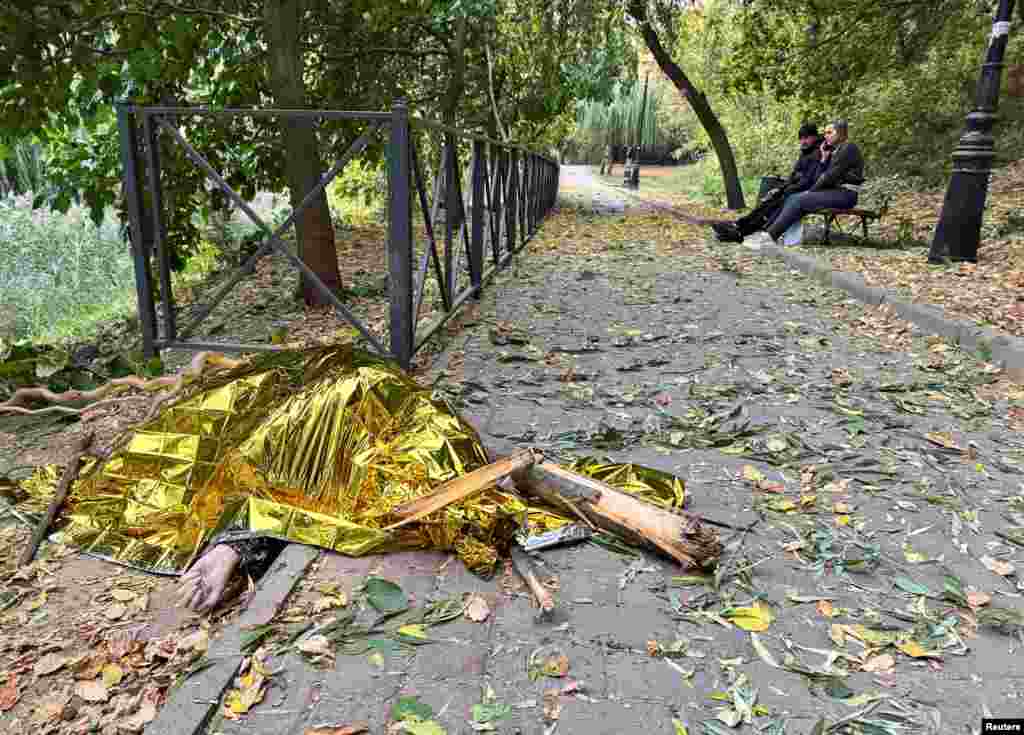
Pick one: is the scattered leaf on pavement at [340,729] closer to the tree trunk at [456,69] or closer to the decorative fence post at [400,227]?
the decorative fence post at [400,227]

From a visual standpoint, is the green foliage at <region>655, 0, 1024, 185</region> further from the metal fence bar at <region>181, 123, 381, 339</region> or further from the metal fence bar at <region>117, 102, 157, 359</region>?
the metal fence bar at <region>117, 102, 157, 359</region>

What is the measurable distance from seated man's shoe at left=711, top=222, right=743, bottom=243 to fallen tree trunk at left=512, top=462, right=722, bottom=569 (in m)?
8.93

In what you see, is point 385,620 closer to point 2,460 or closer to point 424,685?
point 424,685

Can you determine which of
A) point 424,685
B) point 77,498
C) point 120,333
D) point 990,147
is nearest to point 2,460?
point 77,498

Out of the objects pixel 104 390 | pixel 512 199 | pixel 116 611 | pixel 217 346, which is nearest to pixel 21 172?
pixel 512 199

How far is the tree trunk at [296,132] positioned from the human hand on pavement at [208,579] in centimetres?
375

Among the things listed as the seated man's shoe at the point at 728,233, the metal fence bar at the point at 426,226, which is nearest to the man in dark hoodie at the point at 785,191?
the seated man's shoe at the point at 728,233

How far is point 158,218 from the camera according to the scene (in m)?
4.66

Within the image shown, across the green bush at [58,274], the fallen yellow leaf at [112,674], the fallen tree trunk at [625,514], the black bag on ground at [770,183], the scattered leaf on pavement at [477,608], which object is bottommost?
the green bush at [58,274]

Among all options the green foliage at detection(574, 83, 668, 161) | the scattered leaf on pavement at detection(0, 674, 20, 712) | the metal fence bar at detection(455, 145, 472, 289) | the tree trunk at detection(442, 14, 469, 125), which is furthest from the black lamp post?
the green foliage at detection(574, 83, 668, 161)

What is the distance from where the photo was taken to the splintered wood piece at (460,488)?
2625 millimetres

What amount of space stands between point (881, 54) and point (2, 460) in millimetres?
14158

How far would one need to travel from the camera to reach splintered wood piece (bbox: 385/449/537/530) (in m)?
2.62

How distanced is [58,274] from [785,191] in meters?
10.2
